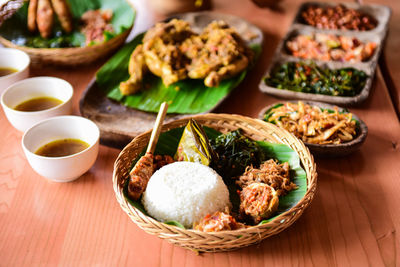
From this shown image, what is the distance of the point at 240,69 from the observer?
8.87 feet

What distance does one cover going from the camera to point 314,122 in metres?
2.15

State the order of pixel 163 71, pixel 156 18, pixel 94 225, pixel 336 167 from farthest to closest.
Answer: pixel 156 18
pixel 163 71
pixel 336 167
pixel 94 225

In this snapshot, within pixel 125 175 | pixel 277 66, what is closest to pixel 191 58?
pixel 277 66

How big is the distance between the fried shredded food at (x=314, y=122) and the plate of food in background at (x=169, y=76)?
44 cm

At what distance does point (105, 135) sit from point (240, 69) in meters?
1.06

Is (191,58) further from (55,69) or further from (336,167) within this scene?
(336,167)

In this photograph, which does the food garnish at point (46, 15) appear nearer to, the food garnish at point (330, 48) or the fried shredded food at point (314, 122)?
the food garnish at point (330, 48)

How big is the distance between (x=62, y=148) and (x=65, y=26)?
1.65 metres

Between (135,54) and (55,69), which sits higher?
(135,54)

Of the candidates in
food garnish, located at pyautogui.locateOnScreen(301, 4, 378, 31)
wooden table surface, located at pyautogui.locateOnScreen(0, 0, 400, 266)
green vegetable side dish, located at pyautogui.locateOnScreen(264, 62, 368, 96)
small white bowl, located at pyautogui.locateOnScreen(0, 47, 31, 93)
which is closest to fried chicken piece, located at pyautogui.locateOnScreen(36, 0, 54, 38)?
small white bowl, located at pyautogui.locateOnScreen(0, 47, 31, 93)

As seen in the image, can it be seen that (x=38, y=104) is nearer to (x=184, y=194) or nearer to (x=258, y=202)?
(x=184, y=194)

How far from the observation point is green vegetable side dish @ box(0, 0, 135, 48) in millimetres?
3146

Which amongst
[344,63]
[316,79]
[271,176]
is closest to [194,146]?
[271,176]

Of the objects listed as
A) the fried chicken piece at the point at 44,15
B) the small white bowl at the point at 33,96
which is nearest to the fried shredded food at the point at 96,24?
the fried chicken piece at the point at 44,15
